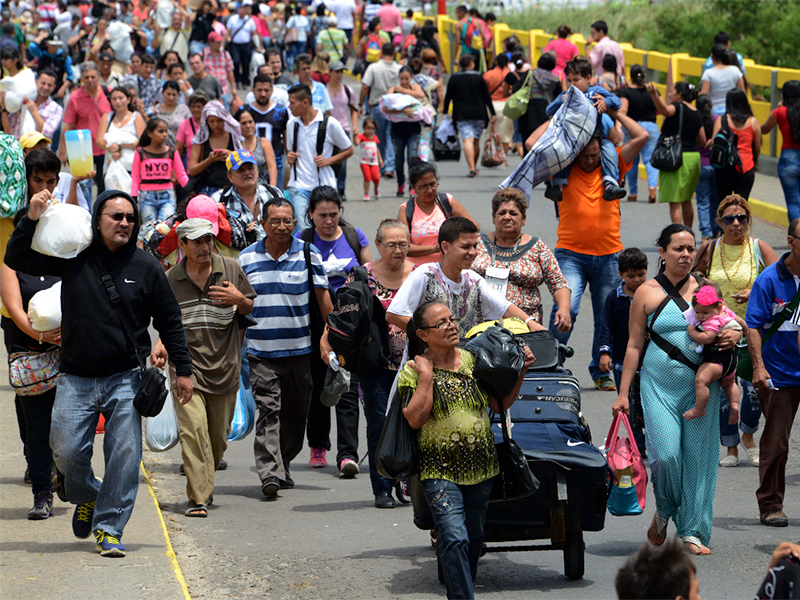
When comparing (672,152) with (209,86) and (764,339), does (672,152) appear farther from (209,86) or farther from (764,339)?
Result: (764,339)

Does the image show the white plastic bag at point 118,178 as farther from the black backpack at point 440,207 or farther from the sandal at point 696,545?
the sandal at point 696,545

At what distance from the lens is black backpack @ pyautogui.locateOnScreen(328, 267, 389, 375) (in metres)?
7.48

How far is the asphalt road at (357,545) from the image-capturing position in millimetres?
6332

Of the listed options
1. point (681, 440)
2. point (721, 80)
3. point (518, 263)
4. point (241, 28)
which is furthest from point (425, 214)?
point (241, 28)

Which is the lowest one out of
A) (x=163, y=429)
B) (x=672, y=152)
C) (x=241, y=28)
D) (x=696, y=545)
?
(x=696, y=545)

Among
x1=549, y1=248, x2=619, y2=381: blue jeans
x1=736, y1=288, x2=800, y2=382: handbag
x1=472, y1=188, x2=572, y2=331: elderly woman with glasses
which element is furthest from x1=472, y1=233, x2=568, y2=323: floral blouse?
x1=549, y1=248, x2=619, y2=381: blue jeans

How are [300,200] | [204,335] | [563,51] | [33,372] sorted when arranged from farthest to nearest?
[563,51] → [300,200] → [204,335] → [33,372]

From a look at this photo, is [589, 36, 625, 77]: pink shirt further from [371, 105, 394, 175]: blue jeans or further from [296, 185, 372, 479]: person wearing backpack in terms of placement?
[296, 185, 372, 479]: person wearing backpack

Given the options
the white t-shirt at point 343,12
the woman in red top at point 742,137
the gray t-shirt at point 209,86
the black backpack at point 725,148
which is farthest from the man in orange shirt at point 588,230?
the white t-shirt at point 343,12

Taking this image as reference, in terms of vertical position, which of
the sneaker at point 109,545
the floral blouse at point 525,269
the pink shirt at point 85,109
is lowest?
the sneaker at point 109,545

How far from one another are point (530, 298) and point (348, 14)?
2361cm

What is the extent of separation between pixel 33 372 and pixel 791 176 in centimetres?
999

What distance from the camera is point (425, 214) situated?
9.30 metres

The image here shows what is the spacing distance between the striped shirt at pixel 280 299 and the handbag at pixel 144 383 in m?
1.85
